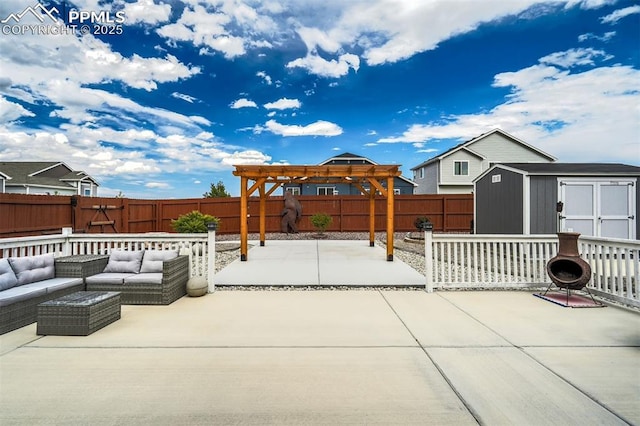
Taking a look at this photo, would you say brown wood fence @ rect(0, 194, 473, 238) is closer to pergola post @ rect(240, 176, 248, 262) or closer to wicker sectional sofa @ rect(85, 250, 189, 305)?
pergola post @ rect(240, 176, 248, 262)

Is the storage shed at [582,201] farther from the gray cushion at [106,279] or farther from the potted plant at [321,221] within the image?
the gray cushion at [106,279]

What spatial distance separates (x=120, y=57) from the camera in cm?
924

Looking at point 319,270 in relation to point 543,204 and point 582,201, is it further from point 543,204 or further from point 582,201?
point 582,201

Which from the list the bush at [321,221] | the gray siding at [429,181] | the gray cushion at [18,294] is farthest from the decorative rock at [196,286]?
the gray siding at [429,181]

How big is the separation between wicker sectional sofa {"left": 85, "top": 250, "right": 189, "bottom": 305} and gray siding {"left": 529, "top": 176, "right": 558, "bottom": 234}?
8.81 metres

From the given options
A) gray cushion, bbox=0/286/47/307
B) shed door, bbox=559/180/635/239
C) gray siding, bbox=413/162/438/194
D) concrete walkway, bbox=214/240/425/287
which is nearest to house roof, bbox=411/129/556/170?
gray siding, bbox=413/162/438/194

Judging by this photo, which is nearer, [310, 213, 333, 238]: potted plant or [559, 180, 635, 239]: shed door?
[559, 180, 635, 239]: shed door

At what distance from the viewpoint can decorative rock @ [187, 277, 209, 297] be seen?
4945 mm

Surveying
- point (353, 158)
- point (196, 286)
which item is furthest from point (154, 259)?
point (353, 158)

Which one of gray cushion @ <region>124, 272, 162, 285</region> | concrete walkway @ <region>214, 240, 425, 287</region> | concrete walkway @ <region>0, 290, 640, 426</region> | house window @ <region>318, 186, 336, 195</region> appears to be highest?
house window @ <region>318, 186, 336, 195</region>

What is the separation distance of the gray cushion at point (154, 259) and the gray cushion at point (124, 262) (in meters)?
0.10

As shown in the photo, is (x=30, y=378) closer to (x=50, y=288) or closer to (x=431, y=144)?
(x=50, y=288)

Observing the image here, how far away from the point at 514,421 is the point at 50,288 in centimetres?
506

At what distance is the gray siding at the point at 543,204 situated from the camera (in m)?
8.55
